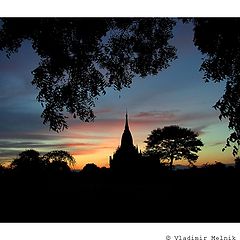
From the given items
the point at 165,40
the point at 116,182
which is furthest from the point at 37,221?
the point at 165,40

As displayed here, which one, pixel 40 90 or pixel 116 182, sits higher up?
pixel 40 90

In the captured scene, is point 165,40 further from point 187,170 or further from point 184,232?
point 184,232

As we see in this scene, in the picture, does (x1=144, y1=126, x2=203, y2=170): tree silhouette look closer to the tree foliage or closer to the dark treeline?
the dark treeline

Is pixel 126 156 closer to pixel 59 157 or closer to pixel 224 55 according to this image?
pixel 59 157

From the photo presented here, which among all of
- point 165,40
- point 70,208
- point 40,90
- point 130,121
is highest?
point 165,40

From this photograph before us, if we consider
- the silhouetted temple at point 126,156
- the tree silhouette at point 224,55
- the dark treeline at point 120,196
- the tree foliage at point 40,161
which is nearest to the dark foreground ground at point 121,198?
the dark treeline at point 120,196

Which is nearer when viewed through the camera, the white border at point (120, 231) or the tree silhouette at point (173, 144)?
the white border at point (120, 231)
